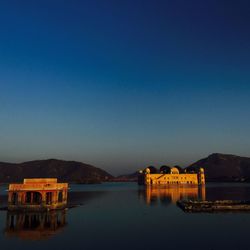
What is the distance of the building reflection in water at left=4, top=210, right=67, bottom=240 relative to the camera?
141ft

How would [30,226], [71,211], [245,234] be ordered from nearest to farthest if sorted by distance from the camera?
[245,234]
[30,226]
[71,211]

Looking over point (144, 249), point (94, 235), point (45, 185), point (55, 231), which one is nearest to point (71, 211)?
point (45, 185)

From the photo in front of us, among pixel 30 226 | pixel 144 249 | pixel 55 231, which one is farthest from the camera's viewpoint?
pixel 30 226

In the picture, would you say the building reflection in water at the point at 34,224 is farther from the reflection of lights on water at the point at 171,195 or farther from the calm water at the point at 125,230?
the reflection of lights on water at the point at 171,195

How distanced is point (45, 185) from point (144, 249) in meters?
36.2

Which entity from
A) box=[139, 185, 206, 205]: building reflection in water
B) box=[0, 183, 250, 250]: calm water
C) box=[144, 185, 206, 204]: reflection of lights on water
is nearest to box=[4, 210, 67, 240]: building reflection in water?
box=[0, 183, 250, 250]: calm water

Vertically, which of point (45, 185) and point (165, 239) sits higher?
point (45, 185)

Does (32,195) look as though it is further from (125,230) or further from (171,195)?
(171,195)

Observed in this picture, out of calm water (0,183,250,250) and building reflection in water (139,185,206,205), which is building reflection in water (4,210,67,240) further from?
building reflection in water (139,185,206,205)

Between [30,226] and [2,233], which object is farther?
[30,226]

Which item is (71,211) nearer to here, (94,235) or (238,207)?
(94,235)

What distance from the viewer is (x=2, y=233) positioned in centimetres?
4356

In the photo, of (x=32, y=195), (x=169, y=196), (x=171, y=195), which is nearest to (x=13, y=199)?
(x=32, y=195)

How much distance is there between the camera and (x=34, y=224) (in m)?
50.5
